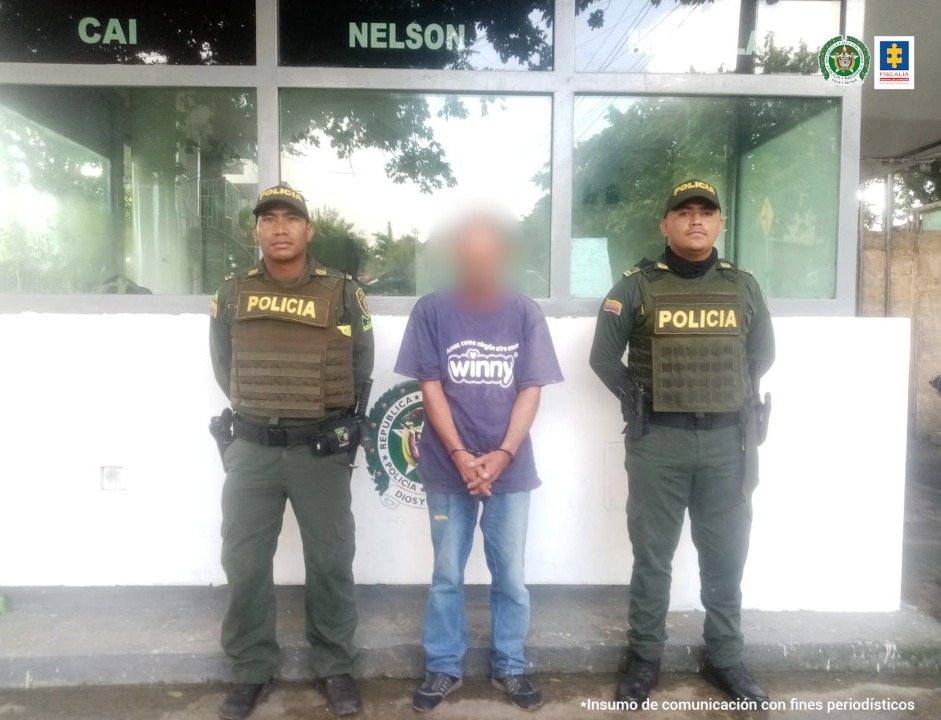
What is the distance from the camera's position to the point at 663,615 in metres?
2.81

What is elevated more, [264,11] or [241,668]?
[264,11]

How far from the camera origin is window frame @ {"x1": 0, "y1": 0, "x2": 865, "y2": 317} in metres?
3.49

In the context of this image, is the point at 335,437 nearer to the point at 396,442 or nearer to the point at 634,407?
the point at 396,442

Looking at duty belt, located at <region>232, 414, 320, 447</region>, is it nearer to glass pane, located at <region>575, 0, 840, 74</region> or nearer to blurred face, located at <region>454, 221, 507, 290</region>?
blurred face, located at <region>454, 221, 507, 290</region>

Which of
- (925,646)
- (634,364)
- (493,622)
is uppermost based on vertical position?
(634,364)

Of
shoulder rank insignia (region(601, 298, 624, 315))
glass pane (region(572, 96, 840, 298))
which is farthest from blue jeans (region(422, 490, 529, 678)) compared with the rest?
glass pane (region(572, 96, 840, 298))

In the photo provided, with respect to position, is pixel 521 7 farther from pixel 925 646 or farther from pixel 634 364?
pixel 925 646

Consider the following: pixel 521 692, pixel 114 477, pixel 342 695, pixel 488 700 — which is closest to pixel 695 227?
pixel 521 692

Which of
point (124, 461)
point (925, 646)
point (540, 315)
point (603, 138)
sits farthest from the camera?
point (603, 138)

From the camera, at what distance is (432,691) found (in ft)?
8.96

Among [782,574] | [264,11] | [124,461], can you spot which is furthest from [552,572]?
[264,11]

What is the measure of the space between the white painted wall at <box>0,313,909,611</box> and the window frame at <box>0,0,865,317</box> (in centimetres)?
23

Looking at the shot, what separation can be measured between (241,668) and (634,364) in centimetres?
204

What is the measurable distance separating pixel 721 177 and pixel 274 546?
10.1ft
